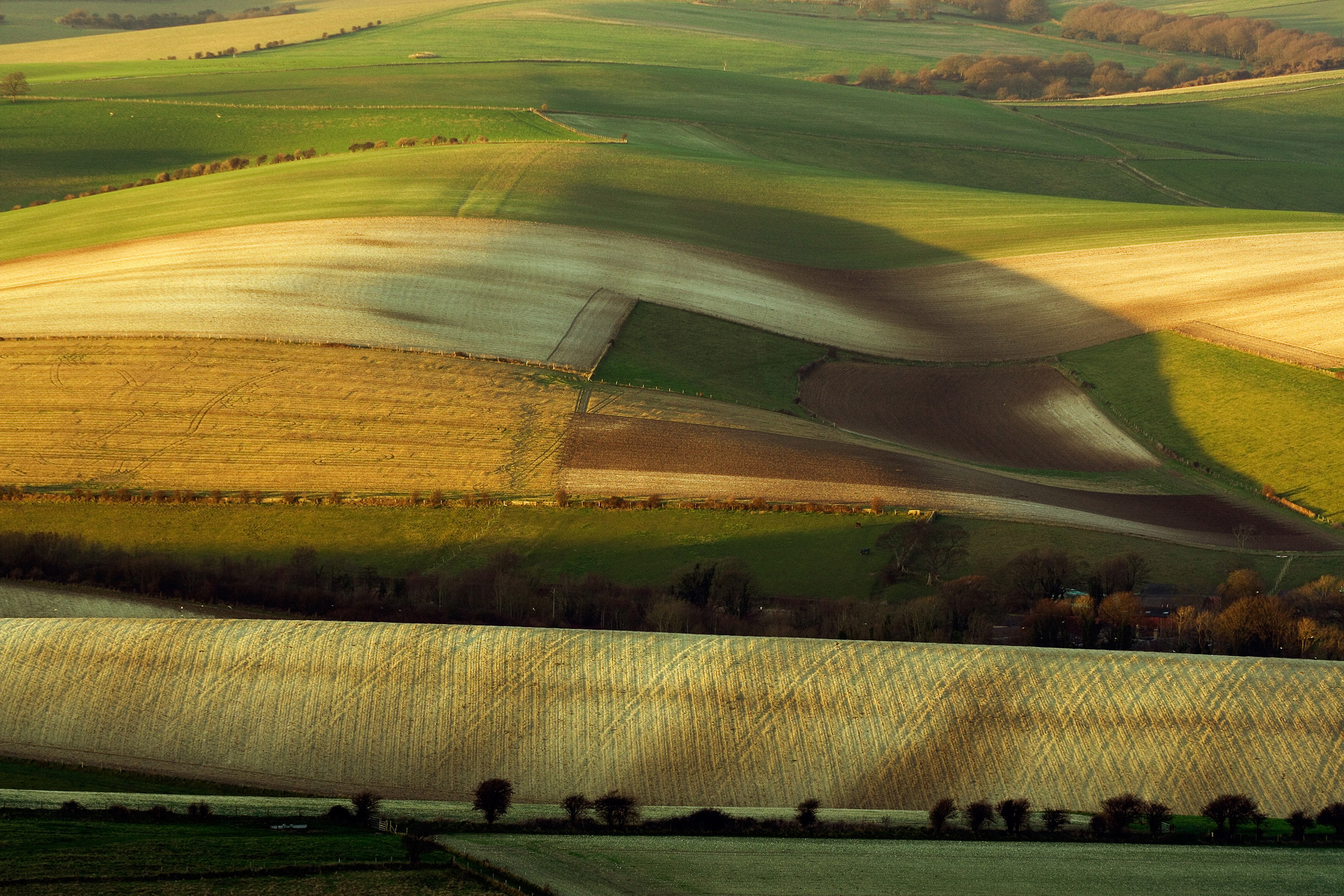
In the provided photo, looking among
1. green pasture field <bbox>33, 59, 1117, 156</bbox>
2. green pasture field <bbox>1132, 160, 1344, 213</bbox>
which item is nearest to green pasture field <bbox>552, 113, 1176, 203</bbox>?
green pasture field <bbox>33, 59, 1117, 156</bbox>

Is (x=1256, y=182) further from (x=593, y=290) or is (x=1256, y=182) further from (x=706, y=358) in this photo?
(x=706, y=358)

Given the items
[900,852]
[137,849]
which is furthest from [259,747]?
[900,852]

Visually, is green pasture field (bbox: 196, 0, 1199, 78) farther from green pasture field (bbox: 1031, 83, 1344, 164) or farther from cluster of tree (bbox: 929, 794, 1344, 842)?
cluster of tree (bbox: 929, 794, 1344, 842)

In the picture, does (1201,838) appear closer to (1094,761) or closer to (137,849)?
(1094,761)

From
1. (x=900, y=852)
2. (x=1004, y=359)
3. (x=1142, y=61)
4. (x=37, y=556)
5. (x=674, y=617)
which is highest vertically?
(x=1142, y=61)

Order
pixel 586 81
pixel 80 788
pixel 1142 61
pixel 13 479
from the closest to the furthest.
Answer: pixel 80 788
pixel 13 479
pixel 586 81
pixel 1142 61

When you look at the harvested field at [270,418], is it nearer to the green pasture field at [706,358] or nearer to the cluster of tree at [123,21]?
the green pasture field at [706,358]
